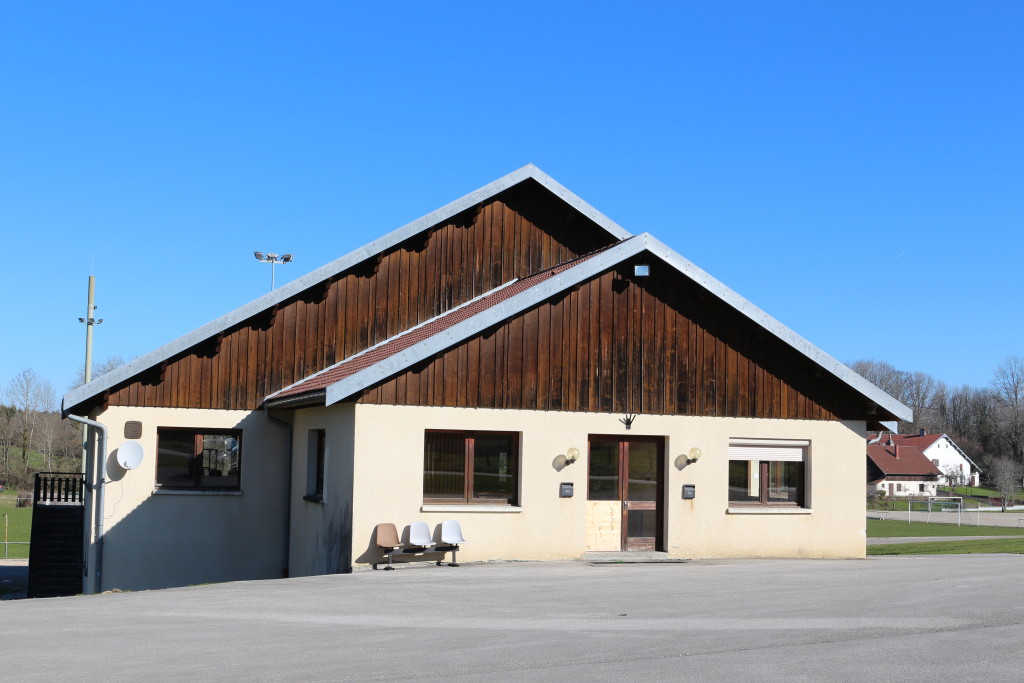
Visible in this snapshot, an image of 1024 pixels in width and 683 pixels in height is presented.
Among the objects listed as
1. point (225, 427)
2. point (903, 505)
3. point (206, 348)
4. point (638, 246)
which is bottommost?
point (903, 505)

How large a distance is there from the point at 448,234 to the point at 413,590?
878 centimetres

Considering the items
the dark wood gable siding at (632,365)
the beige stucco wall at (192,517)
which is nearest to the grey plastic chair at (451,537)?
the dark wood gable siding at (632,365)

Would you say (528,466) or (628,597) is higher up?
(528,466)

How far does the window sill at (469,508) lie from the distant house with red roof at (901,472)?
81069 millimetres

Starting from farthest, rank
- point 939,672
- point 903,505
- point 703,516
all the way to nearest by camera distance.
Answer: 1. point 903,505
2. point 703,516
3. point 939,672

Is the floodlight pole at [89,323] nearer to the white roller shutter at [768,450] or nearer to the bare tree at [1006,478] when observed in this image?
the white roller shutter at [768,450]

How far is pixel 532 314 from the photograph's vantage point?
16406mm

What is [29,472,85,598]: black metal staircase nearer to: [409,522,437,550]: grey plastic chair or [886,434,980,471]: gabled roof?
[409,522,437,550]: grey plastic chair

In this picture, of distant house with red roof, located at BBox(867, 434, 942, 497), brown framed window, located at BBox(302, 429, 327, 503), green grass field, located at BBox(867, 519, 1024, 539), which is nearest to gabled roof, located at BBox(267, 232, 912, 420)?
brown framed window, located at BBox(302, 429, 327, 503)

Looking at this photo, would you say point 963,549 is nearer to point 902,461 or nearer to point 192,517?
point 192,517

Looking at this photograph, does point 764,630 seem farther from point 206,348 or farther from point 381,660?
point 206,348

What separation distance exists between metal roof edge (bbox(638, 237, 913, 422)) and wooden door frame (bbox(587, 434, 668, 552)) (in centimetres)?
253

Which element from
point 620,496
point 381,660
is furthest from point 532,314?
point 381,660

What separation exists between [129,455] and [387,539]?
4961mm
